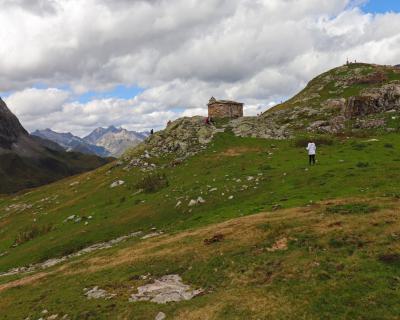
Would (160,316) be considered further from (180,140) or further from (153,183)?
(180,140)

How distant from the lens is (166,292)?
2334 cm

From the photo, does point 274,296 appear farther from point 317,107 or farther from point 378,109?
point 317,107

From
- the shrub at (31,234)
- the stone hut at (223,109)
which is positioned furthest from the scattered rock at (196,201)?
the stone hut at (223,109)

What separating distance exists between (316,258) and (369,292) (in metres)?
4.37

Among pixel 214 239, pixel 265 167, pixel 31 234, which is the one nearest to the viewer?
pixel 214 239

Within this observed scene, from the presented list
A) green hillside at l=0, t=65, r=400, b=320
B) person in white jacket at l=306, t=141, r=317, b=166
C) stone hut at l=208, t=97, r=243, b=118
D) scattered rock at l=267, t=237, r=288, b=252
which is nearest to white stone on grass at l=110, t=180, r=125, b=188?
green hillside at l=0, t=65, r=400, b=320

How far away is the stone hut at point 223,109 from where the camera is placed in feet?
327

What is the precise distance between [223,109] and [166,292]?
7940 cm

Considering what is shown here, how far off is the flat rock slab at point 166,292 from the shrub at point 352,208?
39.2 ft

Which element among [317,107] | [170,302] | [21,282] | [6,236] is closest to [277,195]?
[170,302]

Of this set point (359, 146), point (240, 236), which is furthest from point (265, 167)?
point (240, 236)

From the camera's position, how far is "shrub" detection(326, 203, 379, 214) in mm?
27903

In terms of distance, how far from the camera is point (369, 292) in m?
18.2

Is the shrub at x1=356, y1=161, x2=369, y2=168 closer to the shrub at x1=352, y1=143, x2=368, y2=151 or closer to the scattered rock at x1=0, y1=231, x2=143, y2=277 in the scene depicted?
the shrub at x1=352, y1=143, x2=368, y2=151
